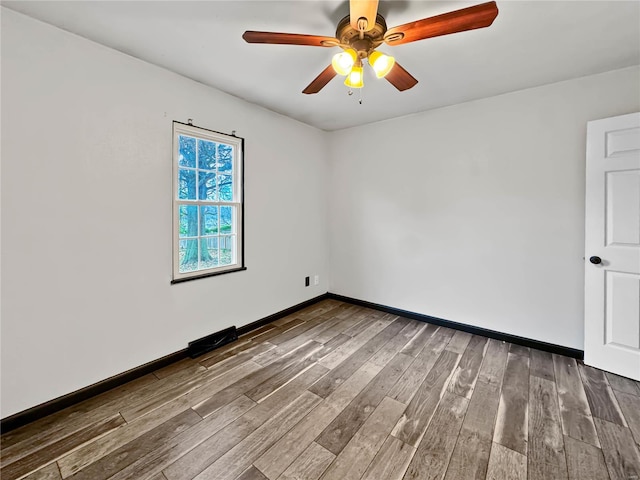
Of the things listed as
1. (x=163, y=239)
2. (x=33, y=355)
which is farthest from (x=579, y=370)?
(x=33, y=355)

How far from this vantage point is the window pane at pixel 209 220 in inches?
110

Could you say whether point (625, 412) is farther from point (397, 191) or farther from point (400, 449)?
point (397, 191)

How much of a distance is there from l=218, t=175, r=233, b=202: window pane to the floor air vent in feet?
4.57

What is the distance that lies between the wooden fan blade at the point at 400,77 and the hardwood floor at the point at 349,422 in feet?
7.56

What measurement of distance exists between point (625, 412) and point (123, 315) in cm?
371

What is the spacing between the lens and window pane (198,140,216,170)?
2.75 meters

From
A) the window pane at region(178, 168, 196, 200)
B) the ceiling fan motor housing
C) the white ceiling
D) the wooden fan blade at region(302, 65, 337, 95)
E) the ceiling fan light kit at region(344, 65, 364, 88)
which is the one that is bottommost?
the window pane at region(178, 168, 196, 200)

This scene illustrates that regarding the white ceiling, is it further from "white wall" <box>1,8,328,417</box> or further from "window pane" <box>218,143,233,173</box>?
"window pane" <box>218,143,233,173</box>

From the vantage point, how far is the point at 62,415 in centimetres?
189

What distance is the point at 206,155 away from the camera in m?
2.80

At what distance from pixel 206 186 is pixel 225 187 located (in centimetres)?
22

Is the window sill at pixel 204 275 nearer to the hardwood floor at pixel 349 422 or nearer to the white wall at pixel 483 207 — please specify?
the hardwood floor at pixel 349 422

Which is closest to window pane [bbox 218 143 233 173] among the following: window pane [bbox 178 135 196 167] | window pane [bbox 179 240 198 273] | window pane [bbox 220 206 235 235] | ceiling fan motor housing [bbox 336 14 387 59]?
window pane [bbox 178 135 196 167]

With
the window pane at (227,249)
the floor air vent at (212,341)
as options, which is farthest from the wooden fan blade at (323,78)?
the floor air vent at (212,341)
